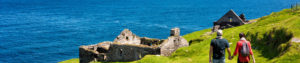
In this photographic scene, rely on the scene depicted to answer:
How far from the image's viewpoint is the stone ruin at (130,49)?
172ft

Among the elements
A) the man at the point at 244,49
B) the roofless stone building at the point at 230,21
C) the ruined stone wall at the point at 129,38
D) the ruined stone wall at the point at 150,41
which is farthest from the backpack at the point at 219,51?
the roofless stone building at the point at 230,21

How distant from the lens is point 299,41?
1254 inches

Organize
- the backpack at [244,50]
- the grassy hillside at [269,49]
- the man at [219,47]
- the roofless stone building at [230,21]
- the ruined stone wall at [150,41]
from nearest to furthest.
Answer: the backpack at [244,50]
the man at [219,47]
the grassy hillside at [269,49]
the ruined stone wall at [150,41]
the roofless stone building at [230,21]

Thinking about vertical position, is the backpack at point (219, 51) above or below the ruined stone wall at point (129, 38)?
below

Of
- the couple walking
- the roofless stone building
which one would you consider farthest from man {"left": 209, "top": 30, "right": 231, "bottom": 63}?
the roofless stone building

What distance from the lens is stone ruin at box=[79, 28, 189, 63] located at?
52.5m

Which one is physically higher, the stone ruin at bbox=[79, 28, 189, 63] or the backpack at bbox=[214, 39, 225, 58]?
the stone ruin at bbox=[79, 28, 189, 63]

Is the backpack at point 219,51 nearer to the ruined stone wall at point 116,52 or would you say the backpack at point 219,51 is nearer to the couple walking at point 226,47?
the couple walking at point 226,47

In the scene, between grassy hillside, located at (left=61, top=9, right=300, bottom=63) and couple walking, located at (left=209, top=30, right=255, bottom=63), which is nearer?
couple walking, located at (left=209, top=30, right=255, bottom=63)

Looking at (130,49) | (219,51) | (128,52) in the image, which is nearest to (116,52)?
(128,52)

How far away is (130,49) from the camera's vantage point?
5528cm

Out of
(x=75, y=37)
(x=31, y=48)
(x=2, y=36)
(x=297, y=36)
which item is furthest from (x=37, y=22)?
(x=297, y=36)

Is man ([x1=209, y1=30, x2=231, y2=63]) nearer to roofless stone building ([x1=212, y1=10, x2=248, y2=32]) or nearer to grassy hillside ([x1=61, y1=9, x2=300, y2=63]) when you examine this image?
grassy hillside ([x1=61, y1=9, x2=300, y2=63])

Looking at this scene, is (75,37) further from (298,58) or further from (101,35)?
(298,58)
